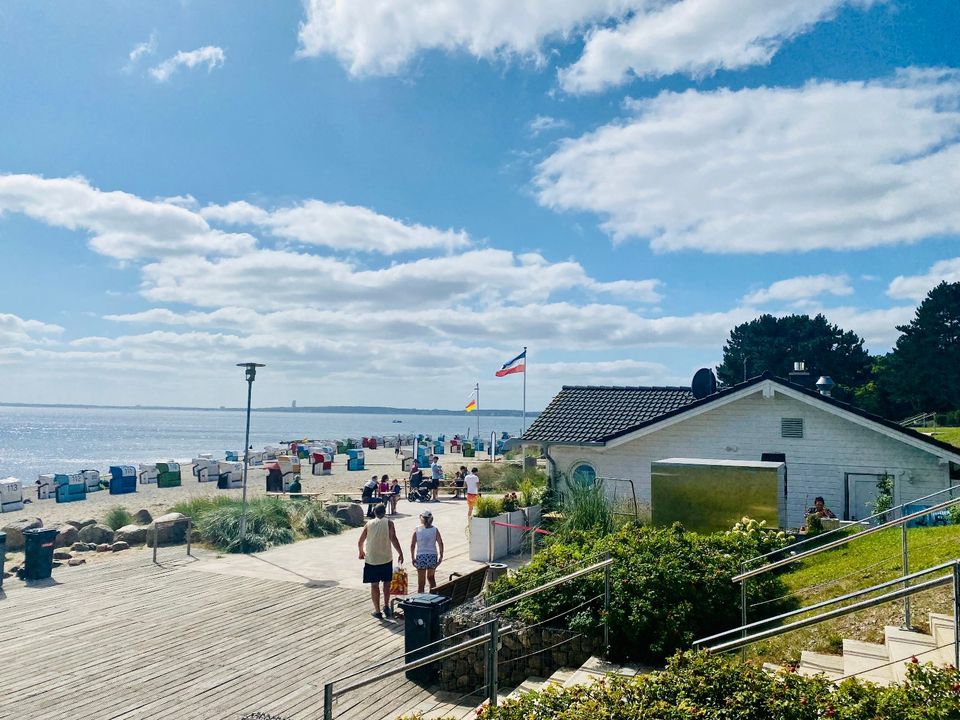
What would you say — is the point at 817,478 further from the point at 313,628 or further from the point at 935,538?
the point at 313,628

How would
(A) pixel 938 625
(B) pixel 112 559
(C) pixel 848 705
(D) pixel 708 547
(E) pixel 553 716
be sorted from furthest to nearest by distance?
(B) pixel 112 559 → (D) pixel 708 547 → (A) pixel 938 625 → (E) pixel 553 716 → (C) pixel 848 705

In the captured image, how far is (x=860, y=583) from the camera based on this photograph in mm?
9422

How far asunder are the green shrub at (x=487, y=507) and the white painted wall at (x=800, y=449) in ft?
16.9

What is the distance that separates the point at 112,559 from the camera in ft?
50.9

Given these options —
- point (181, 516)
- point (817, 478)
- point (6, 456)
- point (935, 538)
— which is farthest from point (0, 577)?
point (6, 456)

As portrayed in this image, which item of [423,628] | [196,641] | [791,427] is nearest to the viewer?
[423,628]

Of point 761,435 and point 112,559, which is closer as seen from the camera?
point 112,559

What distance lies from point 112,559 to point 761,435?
15.5m

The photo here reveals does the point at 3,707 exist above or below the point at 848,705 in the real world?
below

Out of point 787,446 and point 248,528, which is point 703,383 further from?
point 248,528

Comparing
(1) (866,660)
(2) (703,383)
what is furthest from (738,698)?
(2) (703,383)

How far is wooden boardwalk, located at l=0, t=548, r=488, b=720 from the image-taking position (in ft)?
25.5

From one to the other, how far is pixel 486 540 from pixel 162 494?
28622 mm


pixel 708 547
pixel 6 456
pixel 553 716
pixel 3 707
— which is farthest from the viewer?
pixel 6 456
